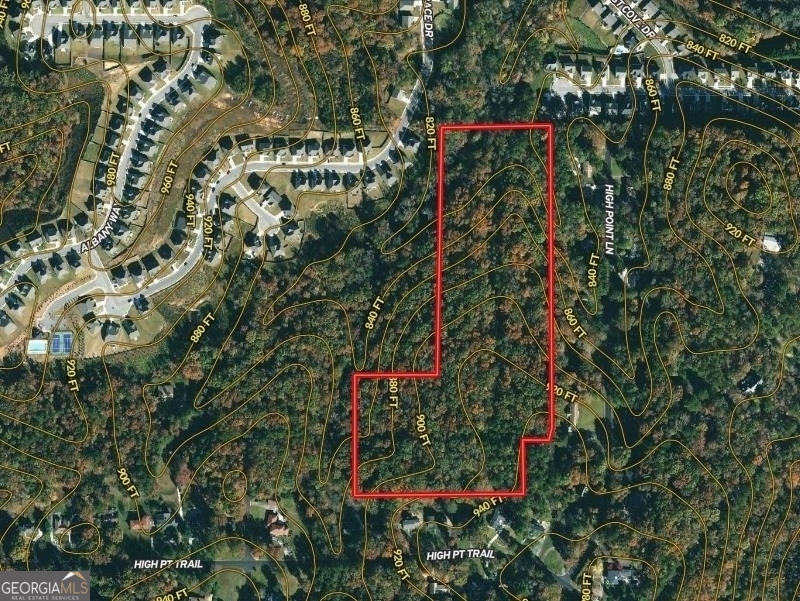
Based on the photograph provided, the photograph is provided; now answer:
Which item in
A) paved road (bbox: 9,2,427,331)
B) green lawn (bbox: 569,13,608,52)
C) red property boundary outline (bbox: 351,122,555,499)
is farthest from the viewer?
green lawn (bbox: 569,13,608,52)

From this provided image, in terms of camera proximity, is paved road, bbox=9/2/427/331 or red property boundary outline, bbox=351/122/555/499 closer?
red property boundary outline, bbox=351/122/555/499

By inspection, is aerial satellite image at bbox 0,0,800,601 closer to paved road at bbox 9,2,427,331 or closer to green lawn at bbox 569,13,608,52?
paved road at bbox 9,2,427,331

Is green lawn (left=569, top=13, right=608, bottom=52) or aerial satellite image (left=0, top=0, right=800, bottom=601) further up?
green lawn (left=569, top=13, right=608, bottom=52)

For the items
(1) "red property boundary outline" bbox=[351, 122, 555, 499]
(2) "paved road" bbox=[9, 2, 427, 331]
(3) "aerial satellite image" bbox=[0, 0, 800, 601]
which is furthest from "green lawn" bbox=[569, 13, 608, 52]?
(2) "paved road" bbox=[9, 2, 427, 331]

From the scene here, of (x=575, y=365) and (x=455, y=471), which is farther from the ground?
(x=575, y=365)

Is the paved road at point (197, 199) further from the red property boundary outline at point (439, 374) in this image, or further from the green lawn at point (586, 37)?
the green lawn at point (586, 37)

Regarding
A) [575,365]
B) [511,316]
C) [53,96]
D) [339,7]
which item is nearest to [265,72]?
[339,7]

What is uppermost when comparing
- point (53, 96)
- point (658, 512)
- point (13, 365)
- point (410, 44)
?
point (410, 44)

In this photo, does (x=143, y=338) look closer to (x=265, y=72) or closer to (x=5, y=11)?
(x=265, y=72)

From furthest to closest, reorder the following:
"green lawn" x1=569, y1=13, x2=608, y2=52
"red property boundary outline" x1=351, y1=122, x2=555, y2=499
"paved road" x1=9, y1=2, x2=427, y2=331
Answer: "green lawn" x1=569, y1=13, x2=608, y2=52 → "paved road" x1=9, y1=2, x2=427, y2=331 → "red property boundary outline" x1=351, y1=122, x2=555, y2=499
